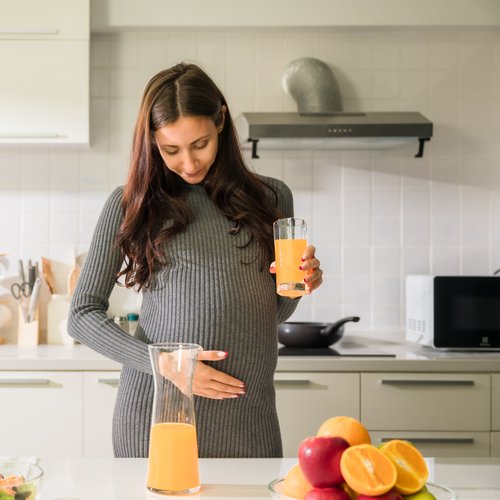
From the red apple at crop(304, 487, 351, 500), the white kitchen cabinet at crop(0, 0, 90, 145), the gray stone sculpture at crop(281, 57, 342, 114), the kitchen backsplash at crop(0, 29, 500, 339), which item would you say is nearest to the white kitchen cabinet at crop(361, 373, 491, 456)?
the kitchen backsplash at crop(0, 29, 500, 339)

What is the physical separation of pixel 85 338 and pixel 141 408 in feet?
0.62

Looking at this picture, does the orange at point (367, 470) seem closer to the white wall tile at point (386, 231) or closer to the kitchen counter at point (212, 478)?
the kitchen counter at point (212, 478)

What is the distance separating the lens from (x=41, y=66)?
2988mm

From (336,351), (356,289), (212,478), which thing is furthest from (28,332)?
(212,478)

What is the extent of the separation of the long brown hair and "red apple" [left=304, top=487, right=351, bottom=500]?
29.9 inches

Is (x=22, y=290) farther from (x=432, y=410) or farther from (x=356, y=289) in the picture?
(x=432, y=410)

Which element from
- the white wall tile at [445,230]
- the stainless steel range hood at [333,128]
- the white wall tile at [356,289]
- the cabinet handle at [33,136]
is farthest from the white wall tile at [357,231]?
the cabinet handle at [33,136]

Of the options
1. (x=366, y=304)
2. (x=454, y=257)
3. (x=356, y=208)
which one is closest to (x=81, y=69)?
(x=356, y=208)

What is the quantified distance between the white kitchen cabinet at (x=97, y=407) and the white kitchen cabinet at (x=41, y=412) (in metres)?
0.02

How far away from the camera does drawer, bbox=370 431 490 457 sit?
2682mm

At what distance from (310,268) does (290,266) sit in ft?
0.14

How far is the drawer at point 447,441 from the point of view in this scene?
2682 millimetres

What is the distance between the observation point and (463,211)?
10.9 ft

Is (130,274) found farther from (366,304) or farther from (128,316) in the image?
(366,304)
